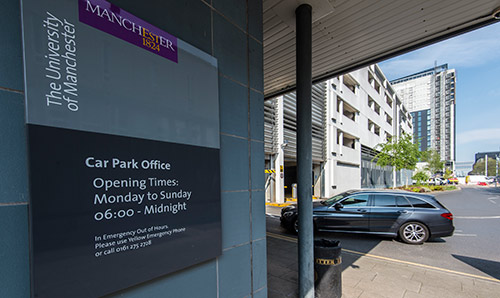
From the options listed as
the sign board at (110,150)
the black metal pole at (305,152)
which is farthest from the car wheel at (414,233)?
the sign board at (110,150)

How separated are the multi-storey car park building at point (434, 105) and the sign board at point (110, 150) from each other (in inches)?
4872

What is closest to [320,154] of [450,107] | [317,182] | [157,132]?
[317,182]

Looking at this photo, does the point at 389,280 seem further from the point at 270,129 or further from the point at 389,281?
the point at 270,129

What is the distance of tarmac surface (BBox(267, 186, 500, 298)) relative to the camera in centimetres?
402

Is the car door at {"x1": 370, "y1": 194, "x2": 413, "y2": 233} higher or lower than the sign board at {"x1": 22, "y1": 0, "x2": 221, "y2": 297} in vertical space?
lower

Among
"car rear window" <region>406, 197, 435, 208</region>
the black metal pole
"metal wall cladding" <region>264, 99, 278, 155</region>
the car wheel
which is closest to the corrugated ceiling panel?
the black metal pole

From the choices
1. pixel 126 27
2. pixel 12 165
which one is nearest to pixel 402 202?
pixel 126 27

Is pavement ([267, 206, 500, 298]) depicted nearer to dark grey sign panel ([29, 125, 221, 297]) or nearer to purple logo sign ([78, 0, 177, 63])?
dark grey sign panel ([29, 125, 221, 297])

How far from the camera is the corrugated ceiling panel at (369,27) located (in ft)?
12.2

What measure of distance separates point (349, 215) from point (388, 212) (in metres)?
1.19

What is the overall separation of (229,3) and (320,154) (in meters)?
18.5

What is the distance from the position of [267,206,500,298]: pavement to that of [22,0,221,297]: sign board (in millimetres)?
2971

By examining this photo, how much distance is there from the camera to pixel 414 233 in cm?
704

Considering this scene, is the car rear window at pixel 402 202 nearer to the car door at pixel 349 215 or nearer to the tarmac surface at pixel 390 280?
the car door at pixel 349 215
